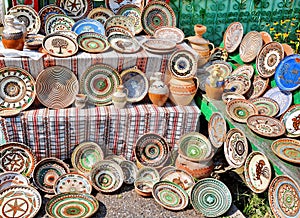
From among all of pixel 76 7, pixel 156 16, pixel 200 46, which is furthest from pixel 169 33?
pixel 76 7

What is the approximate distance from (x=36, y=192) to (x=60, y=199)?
0.23m

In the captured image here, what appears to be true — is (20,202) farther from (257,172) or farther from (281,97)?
(281,97)

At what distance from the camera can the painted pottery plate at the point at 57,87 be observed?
13.3ft

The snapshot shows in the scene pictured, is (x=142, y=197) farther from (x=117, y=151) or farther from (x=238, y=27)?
(x=238, y=27)

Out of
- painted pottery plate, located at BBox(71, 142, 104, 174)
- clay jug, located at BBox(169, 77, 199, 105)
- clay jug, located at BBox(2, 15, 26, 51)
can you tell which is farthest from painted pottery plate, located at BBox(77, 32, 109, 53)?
painted pottery plate, located at BBox(71, 142, 104, 174)

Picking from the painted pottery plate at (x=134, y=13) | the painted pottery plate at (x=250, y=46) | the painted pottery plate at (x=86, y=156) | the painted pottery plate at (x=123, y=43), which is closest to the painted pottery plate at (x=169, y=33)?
the painted pottery plate at (x=134, y=13)

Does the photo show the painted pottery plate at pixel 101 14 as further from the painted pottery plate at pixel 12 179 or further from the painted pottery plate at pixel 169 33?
the painted pottery plate at pixel 12 179

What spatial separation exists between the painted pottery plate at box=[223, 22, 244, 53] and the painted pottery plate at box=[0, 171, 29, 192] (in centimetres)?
296

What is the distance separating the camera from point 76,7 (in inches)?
192

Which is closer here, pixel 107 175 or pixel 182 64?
pixel 107 175

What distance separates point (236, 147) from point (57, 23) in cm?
260

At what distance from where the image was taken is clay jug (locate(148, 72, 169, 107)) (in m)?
4.16

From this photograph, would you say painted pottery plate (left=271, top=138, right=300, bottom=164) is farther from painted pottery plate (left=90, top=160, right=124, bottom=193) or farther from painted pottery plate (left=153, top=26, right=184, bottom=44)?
painted pottery plate (left=153, top=26, right=184, bottom=44)

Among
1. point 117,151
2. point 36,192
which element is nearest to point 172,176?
point 117,151
